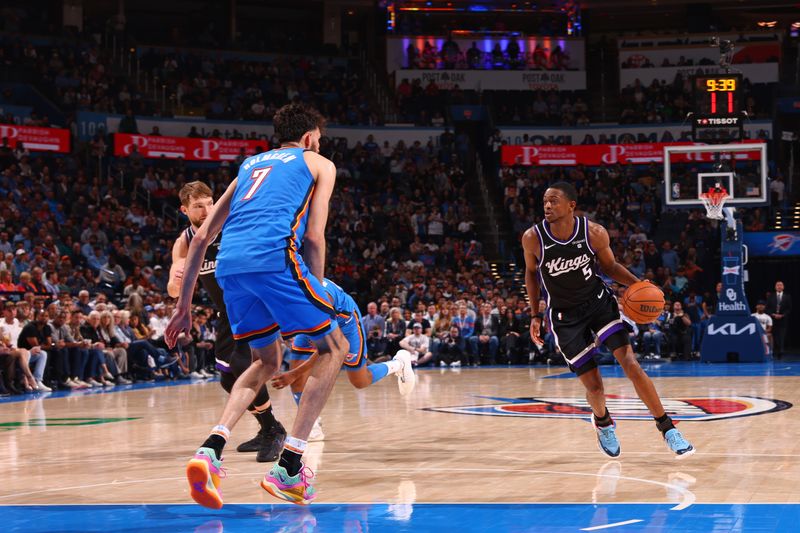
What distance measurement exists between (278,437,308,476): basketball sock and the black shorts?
8.35 feet

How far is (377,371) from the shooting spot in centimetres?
728

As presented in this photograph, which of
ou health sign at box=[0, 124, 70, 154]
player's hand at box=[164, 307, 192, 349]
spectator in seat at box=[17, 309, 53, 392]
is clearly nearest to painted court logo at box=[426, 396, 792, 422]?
player's hand at box=[164, 307, 192, 349]

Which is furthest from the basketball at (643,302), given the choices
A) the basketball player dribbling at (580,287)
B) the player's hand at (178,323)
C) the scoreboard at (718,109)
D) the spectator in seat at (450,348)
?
the spectator in seat at (450,348)

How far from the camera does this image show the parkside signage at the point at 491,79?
108ft

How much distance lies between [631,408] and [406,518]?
5847 millimetres

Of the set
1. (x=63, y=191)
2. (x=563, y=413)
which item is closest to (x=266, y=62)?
(x=63, y=191)

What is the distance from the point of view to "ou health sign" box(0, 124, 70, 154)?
24.2 metres

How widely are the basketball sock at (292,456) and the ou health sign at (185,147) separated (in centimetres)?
2149

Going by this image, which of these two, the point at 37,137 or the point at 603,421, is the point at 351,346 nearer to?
the point at 603,421

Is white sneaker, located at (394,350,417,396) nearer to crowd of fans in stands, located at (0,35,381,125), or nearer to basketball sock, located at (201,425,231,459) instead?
basketball sock, located at (201,425,231,459)

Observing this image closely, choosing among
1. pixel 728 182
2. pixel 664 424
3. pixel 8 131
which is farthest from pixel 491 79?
pixel 664 424

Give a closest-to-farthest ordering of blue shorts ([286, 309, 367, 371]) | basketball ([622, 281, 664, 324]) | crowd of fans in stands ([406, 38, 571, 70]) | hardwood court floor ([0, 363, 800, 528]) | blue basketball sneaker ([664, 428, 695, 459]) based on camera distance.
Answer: hardwood court floor ([0, 363, 800, 528]), blue basketball sneaker ([664, 428, 695, 459]), blue shorts ([286, 309, 367, 371]), basketball ([622, 281, 664, 324]), crowd of fans in stands ([406, 38, 571, 70])

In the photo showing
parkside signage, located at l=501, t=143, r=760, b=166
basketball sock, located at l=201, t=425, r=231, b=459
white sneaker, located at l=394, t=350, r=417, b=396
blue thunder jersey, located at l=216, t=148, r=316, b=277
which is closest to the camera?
basketball sock, located at l=201, t=425, r=231, b=459

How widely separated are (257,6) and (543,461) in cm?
3045
